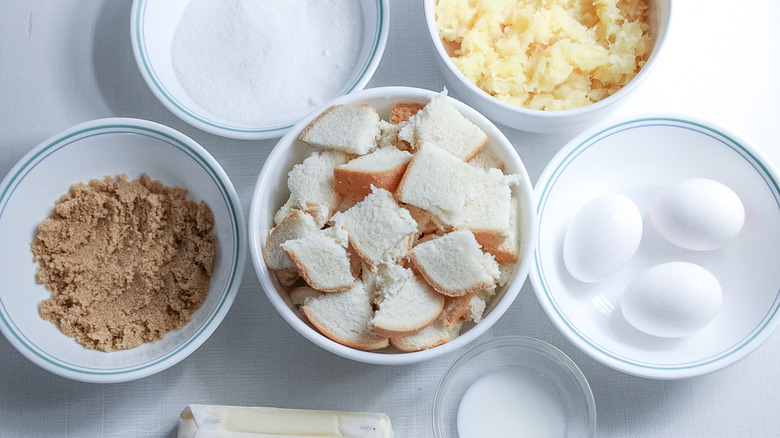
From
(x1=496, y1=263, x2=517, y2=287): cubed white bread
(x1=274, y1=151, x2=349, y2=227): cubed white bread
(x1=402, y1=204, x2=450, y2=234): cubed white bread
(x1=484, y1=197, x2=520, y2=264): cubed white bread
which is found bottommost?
(x1=496, y1=263, x2=517, y2=287): cubed white bread

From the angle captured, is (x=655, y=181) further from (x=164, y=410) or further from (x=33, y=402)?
(x=33, y=402)

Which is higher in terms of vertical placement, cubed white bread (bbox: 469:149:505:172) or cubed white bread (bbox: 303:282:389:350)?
cubed white bread (bbox: 469:149:505:172)

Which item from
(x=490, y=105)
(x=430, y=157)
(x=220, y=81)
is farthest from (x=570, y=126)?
(x=220, y=81)

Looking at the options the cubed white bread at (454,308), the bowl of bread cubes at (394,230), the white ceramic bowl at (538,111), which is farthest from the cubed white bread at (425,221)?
the white ceramic bowl at (538,111)

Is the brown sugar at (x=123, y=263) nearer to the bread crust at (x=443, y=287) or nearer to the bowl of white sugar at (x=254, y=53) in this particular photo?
the bowl of white sugar at (x=254, y=53)

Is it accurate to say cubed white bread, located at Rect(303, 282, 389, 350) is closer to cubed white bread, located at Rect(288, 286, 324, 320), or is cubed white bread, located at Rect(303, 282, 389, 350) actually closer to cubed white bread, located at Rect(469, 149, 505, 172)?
cubed white bread, located at Rect(288, 286, 324, 320)

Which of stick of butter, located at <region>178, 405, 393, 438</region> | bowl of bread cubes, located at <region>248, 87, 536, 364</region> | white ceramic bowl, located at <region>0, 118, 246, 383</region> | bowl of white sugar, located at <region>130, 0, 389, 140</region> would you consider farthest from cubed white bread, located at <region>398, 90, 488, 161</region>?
stick of butter, located at <region>178, 405, 393, 438</region>

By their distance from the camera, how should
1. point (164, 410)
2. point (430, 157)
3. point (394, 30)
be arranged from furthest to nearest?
point (394, 30)
point (164, 410)
point (430, 157)
